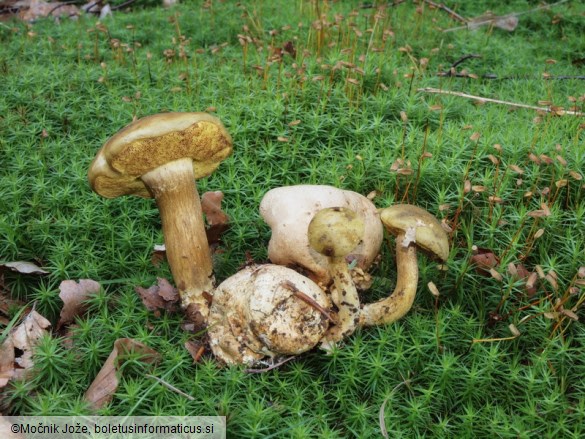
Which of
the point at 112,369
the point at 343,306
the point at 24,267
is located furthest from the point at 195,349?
the point at 24,267

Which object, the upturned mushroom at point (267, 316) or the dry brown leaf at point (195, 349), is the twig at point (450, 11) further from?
the dry brown leaf at point (195, 349)

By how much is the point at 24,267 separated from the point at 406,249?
224 centimetres

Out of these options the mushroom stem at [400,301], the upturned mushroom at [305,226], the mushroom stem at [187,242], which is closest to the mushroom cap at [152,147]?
the mushroom stem at [187,242]

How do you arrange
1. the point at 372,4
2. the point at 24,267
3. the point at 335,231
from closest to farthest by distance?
1. the point at 335,231
2. the point at 24,267
3. the point at 372,4

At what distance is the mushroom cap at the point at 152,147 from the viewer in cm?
260

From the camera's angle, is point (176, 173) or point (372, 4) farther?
point (372, 4)

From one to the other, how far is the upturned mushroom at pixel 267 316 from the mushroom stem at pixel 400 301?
255 millimetres

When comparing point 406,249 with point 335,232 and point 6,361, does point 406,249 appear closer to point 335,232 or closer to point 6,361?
point 335,232

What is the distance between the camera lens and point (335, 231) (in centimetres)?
260

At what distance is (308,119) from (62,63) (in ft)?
8.39

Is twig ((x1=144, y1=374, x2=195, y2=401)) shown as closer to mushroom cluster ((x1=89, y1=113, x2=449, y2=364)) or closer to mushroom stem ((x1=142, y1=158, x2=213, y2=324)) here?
mushroom cluster ((x1=89, y1=113, x2=449, y2=364))

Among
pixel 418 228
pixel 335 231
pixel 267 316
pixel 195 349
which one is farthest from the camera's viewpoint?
pixel 195 349

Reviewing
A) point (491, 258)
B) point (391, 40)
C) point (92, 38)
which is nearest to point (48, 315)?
point (491, 258)

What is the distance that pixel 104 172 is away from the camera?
275cm
